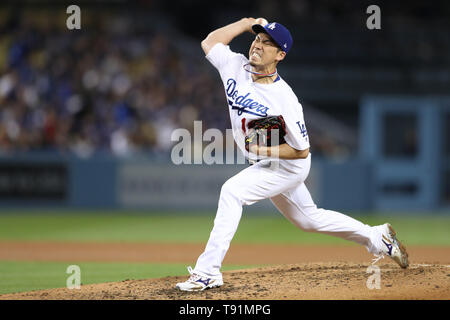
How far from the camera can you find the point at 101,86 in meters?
18.5

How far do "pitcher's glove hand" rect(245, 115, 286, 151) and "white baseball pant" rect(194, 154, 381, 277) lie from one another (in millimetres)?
207

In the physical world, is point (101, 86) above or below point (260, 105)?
above

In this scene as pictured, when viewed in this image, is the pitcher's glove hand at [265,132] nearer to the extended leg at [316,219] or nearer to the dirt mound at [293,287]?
the extended leg at [316,219]

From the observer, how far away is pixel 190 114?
17.5m

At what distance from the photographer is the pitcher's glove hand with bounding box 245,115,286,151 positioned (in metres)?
5.76

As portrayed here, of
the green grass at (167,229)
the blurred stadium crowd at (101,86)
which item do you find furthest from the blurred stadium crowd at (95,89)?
the green grass at (167,229)

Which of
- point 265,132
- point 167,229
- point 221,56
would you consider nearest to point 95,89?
point 167,229

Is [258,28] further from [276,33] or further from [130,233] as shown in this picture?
[130,233]

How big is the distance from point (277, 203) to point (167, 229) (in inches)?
279

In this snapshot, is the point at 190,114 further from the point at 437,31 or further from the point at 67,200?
the point at 437,31

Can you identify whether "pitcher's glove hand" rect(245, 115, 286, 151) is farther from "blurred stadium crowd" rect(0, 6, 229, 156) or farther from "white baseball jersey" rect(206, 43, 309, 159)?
"blurred stadium crowd" rect(0, 6, 229, 156)

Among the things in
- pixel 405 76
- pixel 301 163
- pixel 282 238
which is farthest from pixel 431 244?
pixel 405 76

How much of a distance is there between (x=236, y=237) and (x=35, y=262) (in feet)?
13.2

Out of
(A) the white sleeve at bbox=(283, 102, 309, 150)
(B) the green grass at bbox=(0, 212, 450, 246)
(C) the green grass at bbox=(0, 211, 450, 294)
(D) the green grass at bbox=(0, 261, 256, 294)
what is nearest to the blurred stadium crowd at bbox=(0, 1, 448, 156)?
(C) the green grass at bbox=(0, 211, 450, 294)
